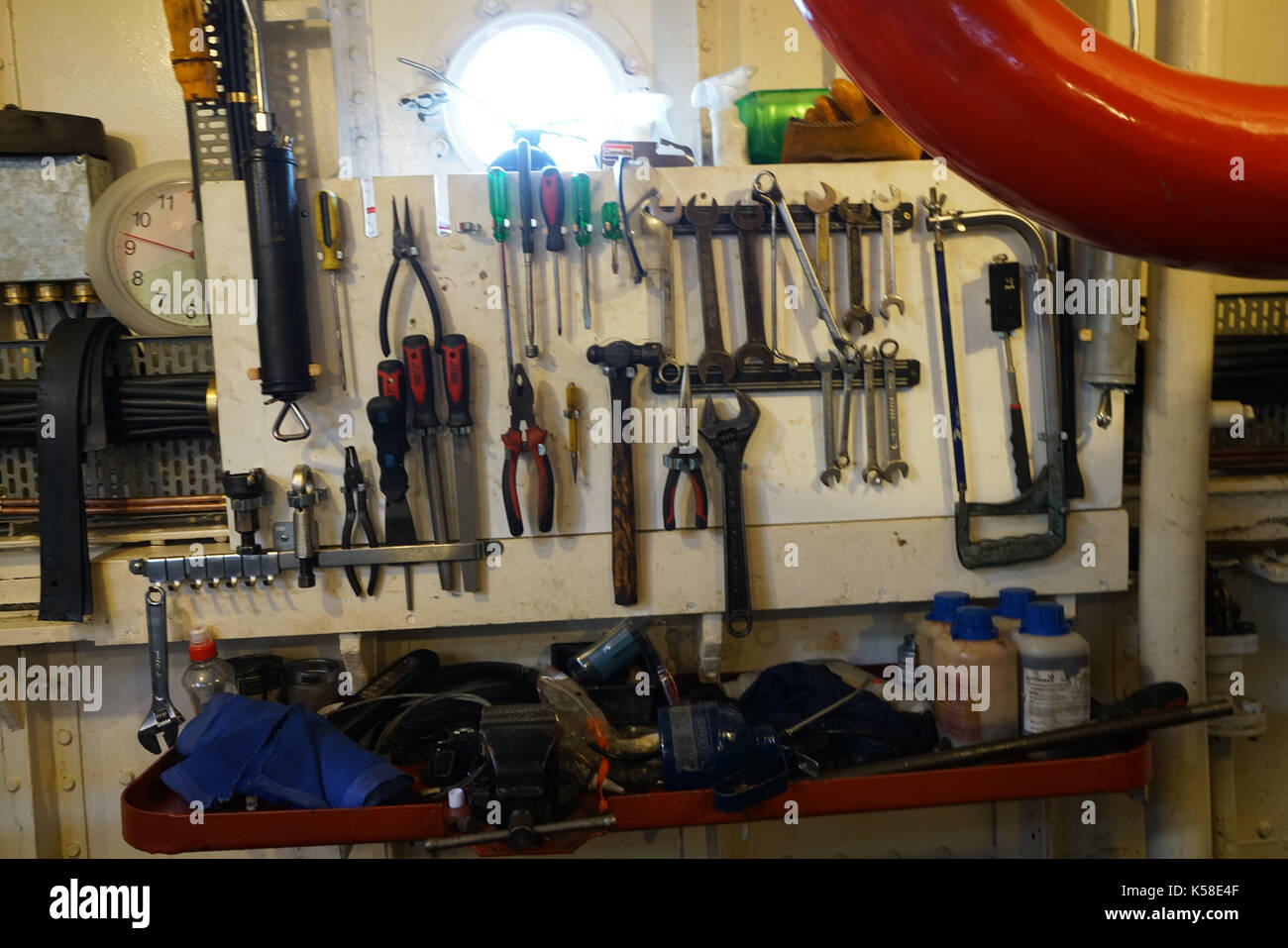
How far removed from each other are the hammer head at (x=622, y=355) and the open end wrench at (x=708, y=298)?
0.27ft

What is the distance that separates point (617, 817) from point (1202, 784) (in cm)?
114

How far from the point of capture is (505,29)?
6.22 feet

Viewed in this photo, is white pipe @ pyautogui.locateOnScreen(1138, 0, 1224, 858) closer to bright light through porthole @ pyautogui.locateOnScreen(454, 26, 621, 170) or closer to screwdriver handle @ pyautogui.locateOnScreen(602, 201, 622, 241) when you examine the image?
screwdriver handle @ pyautogui.locateOnScreen(602, 201, 622, 241)

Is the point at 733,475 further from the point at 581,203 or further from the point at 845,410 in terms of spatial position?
the point at 581,203

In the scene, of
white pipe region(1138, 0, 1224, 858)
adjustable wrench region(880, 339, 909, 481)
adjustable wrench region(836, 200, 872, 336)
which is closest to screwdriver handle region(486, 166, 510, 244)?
adjustable wrench region(836, 200, 872, 336)

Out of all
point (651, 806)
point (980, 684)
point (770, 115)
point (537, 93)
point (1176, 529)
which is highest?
point (537, 93)

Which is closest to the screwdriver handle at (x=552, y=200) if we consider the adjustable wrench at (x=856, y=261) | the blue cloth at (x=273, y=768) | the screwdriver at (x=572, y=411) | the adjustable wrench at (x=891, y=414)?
the screwdriver at (x=572, y=411)

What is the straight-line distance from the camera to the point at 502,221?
155 cm

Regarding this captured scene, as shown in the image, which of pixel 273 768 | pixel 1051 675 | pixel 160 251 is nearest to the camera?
pixel 273 768

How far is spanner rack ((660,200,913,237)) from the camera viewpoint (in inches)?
62.9

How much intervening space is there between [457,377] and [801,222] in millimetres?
654

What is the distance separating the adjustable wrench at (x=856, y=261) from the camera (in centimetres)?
160

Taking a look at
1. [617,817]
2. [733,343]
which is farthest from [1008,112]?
[733,343]

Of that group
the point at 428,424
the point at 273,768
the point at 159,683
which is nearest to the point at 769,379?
the point at 428,424
